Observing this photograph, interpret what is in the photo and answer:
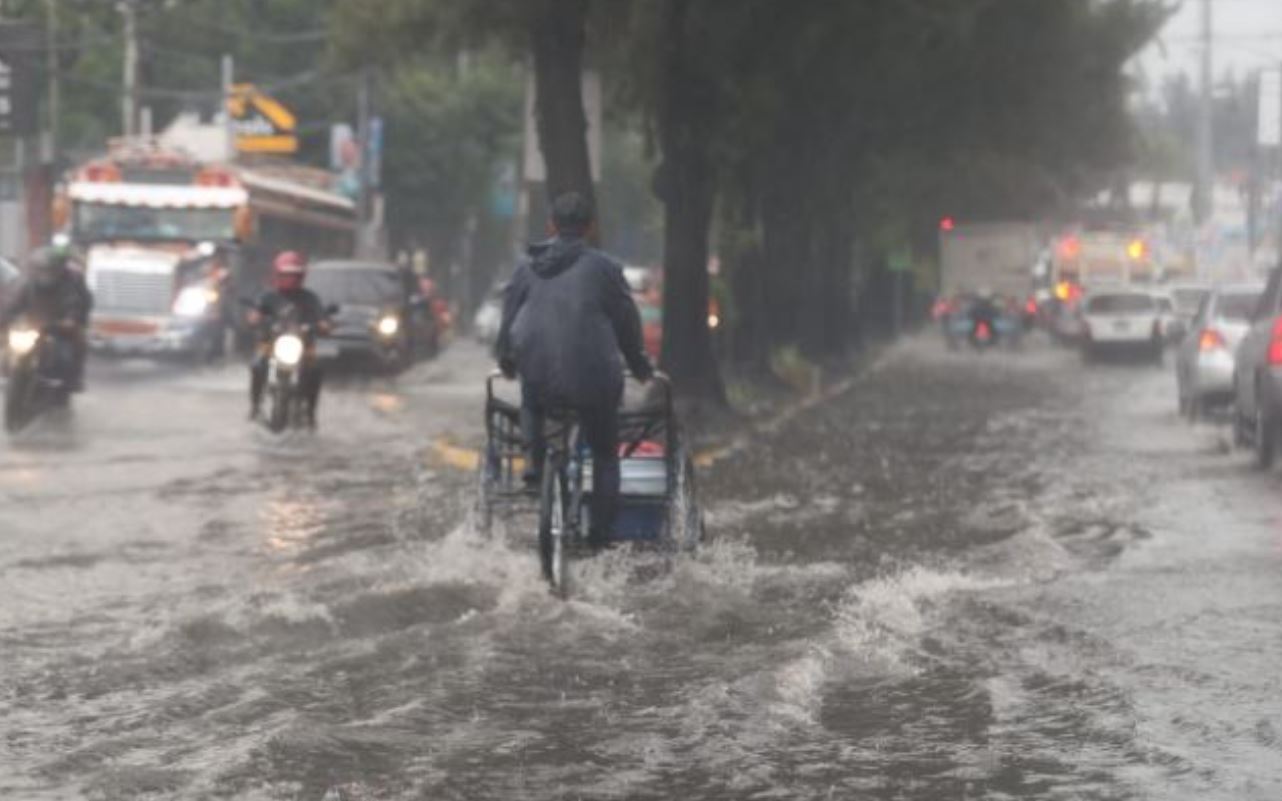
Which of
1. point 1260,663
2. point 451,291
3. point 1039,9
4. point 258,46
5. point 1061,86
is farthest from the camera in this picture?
point 451,291

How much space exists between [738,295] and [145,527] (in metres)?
23.4

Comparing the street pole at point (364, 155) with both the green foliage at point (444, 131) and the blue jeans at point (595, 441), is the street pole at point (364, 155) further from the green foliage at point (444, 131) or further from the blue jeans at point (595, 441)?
the blue jeans at point (595, 441)

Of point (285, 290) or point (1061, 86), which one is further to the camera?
point (1061, 86)

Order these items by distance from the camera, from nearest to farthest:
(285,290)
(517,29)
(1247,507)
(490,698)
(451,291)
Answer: (490,698) → (1247,507) → (285,290) → (517,29) → (451,291)

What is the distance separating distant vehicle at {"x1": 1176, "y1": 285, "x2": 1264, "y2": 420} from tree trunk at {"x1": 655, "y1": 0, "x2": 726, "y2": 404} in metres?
5.05

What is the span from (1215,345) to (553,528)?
16736 millimetres

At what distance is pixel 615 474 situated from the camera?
1158cm

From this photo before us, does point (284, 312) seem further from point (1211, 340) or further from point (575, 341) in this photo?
point (575, 341)

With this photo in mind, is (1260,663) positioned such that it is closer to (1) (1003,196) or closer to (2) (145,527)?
(2) (145,527)

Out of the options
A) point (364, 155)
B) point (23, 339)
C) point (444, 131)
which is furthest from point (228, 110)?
point (23, 339)

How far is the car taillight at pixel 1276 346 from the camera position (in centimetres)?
1939

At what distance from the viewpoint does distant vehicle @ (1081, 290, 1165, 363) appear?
180 feet

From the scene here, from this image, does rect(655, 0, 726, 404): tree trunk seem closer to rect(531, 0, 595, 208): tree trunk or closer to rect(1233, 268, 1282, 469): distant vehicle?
rect(531, 0, 595, 208): tree trunk

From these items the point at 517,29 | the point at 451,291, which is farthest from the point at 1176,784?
the point at 451,291
